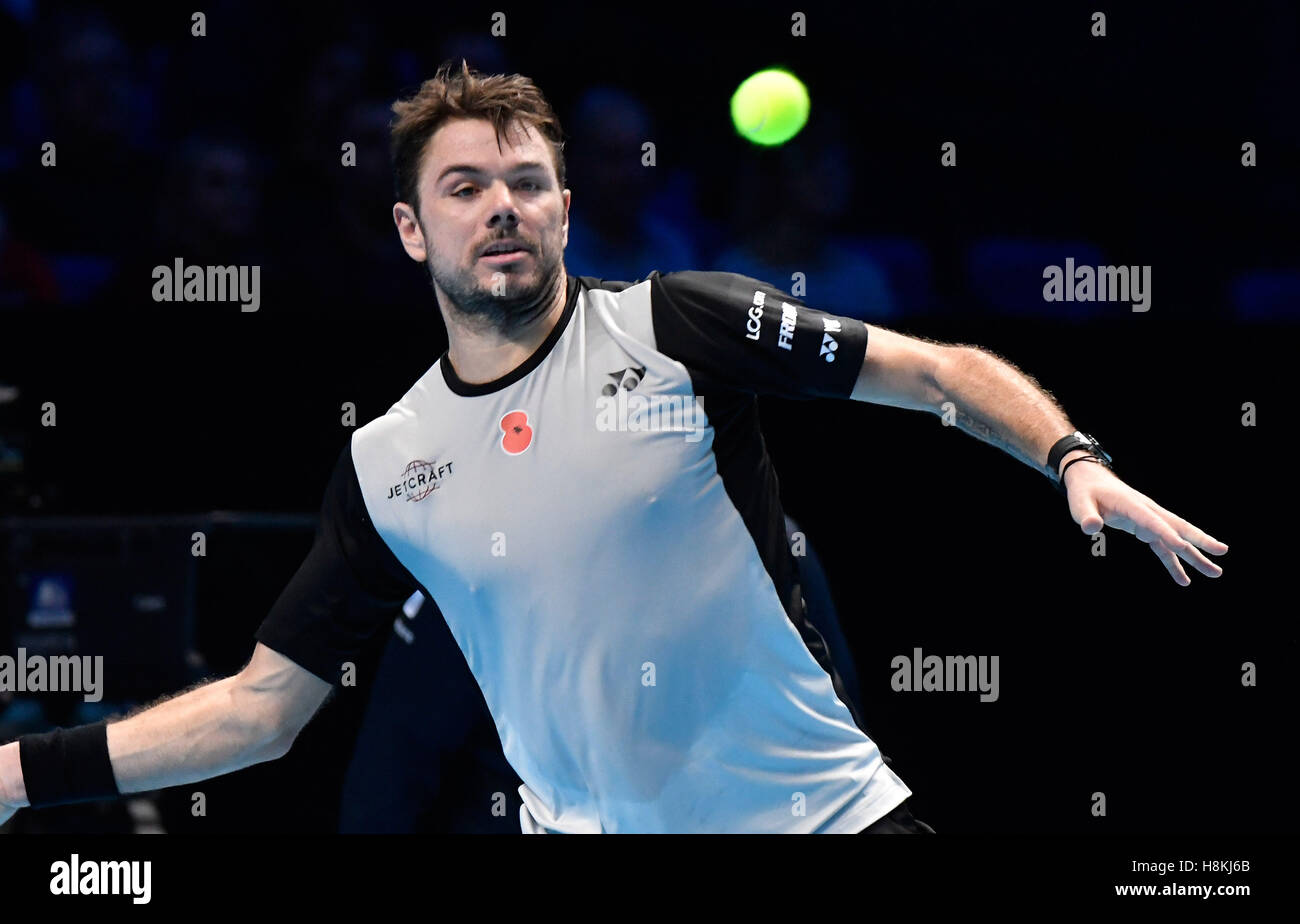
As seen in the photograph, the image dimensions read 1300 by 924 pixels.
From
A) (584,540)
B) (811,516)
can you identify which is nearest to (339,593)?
(584,540)

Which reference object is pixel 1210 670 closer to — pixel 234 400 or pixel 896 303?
pixel 896 303

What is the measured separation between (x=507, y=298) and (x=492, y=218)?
0.53ft

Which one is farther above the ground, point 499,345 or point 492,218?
point 492,218

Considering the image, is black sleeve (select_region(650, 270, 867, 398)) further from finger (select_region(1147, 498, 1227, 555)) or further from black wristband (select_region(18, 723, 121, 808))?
black wristband (select_region(18, 723, 121, 808))

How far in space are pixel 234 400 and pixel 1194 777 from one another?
274cm

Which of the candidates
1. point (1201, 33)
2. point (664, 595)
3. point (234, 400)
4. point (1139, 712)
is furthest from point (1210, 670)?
point (1201, 33)

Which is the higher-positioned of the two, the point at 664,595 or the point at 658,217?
the point at 658,217

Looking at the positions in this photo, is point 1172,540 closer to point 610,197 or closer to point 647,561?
point 647,561

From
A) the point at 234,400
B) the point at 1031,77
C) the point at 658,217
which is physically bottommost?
the point at 234,400

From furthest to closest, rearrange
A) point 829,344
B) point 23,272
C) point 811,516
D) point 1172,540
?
1. point 23,272
2. point 811,516
3. point 829,344
4. point 1172,540

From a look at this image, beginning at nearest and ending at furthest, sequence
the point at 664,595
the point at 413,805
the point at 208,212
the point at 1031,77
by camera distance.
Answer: the point at 664,595
the point at 413,805
the point at 208,212
the point at 1031,77

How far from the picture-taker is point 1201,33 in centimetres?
635

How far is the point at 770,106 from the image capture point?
579 centimetres

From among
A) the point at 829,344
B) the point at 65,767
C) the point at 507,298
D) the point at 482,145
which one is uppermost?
the point at 482,145
